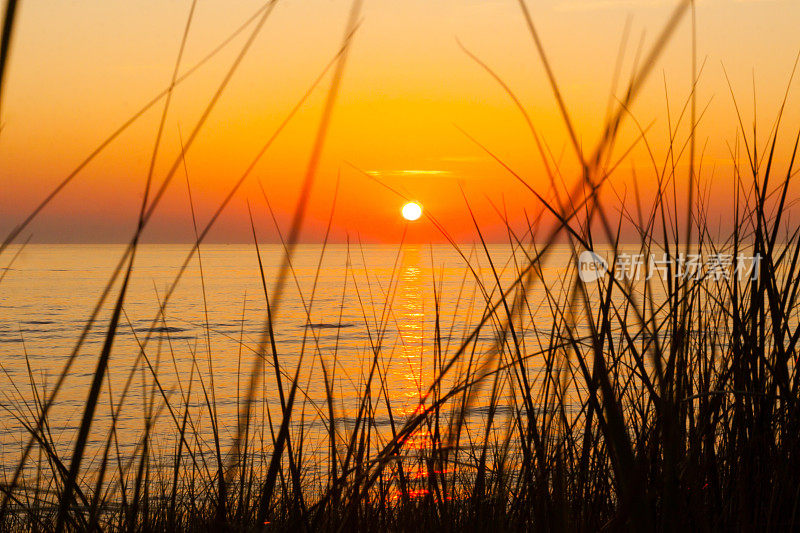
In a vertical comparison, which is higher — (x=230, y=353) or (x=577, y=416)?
(x=577, y=416)

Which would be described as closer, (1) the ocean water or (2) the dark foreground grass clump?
(2) the dark foreground grass clump

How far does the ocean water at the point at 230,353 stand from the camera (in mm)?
1370

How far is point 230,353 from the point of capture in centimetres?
1144

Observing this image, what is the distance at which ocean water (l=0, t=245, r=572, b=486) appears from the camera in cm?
137

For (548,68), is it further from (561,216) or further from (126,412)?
(126,412)

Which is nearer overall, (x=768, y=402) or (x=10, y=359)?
(x=768, y=402)

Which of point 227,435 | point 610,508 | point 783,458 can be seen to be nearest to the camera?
point 783,458

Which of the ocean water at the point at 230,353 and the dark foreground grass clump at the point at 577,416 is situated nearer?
the dark foreground grass clump at the point at 577,416

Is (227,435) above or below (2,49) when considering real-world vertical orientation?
below

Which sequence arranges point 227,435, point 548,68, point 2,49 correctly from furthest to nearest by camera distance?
point 227,435 < point 548,68 < point 2,49

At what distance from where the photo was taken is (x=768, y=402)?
3.66 ft

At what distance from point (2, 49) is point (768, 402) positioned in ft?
3.67

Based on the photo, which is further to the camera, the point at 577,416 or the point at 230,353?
the point at 230,353

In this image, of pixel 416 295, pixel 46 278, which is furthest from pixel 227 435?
pixel 46 278
